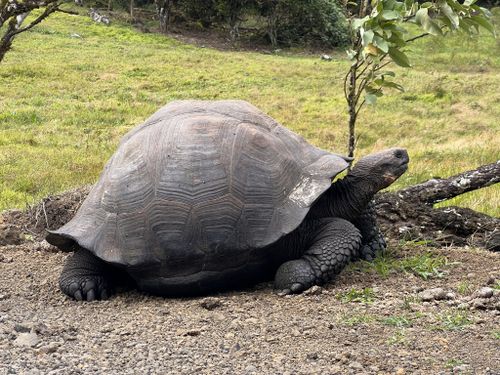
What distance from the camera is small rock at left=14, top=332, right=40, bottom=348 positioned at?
13.4ft

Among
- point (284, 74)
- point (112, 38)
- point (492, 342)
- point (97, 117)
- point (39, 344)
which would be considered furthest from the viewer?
point (112, 38)

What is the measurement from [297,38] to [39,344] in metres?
41.1

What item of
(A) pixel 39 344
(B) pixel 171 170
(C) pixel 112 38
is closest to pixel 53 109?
(B) pixel 171 170

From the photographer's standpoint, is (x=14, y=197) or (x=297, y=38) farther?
(x=297, y=38)

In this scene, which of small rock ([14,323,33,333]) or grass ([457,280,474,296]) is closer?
small rock ([14,323,33,333])

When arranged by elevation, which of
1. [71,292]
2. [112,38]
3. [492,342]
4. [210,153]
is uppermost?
[210,153]

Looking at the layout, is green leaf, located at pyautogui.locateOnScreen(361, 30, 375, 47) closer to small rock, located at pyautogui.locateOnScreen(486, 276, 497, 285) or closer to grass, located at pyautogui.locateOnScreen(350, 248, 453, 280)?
grass, located at pyautogui.locateOnScreen(350, 248, 453, 280)

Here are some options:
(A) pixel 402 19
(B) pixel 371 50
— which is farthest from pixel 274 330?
(A) pixel 402 19

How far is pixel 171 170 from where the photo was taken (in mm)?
Answer: 5414

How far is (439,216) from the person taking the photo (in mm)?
6895

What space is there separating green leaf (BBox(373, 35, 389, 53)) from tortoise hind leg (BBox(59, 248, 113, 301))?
2.79 metres

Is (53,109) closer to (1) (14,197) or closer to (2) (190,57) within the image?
(1) (14,197)

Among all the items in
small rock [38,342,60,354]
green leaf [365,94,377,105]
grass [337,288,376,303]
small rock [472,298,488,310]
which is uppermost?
green leaf [365,94,377,105]

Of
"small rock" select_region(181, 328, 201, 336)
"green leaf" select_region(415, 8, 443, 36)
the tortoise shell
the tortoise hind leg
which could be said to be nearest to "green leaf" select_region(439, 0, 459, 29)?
"green leaf" select_region(415, 8, 443, 36)
